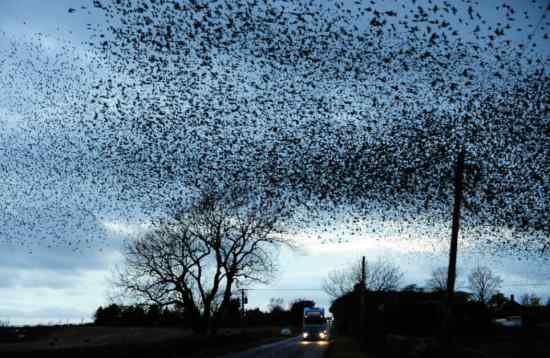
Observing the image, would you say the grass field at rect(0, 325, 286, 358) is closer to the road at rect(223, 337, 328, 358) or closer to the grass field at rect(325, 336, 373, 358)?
the road at rect(223, 337, 328, 358)

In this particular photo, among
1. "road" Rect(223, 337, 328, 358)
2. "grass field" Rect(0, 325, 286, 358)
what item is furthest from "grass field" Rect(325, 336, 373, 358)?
"grass field" Rect(0, 325, 286, 358)

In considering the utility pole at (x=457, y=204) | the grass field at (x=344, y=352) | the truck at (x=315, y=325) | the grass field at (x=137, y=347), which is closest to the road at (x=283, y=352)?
the grass field at (x=344, y=352)

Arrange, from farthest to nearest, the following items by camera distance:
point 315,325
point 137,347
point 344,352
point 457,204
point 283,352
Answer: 1. point 315,325
2. point 283,352
3. point 344,352
4. point 137,347
5. point 457,204

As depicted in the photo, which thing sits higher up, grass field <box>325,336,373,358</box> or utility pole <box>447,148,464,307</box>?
utility pole <box>447,148,464,307</box>

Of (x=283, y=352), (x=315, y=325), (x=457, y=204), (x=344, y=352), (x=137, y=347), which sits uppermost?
(x=457, y=204)

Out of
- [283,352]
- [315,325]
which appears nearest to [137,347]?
[283,352]

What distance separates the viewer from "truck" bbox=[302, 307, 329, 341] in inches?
2317

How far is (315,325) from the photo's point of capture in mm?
58781

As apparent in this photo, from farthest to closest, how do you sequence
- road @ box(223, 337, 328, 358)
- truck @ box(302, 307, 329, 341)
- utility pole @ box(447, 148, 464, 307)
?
truck @ box(302, 307, 329, 341) < road @ box(223, 337, 328, 358) < utility pole @ box(447, 148, 464, 307)

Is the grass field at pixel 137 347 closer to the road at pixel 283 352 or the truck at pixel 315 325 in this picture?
the road at pixel 283 352

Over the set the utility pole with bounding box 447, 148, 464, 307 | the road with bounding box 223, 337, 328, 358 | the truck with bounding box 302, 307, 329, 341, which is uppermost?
the utility pole with bounding box 447, 148, 464, 307

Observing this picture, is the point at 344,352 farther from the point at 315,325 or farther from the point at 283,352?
the point at 315,325

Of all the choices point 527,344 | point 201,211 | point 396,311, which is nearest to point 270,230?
point 201,211

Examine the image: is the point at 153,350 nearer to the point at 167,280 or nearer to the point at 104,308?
the point at 167,280
